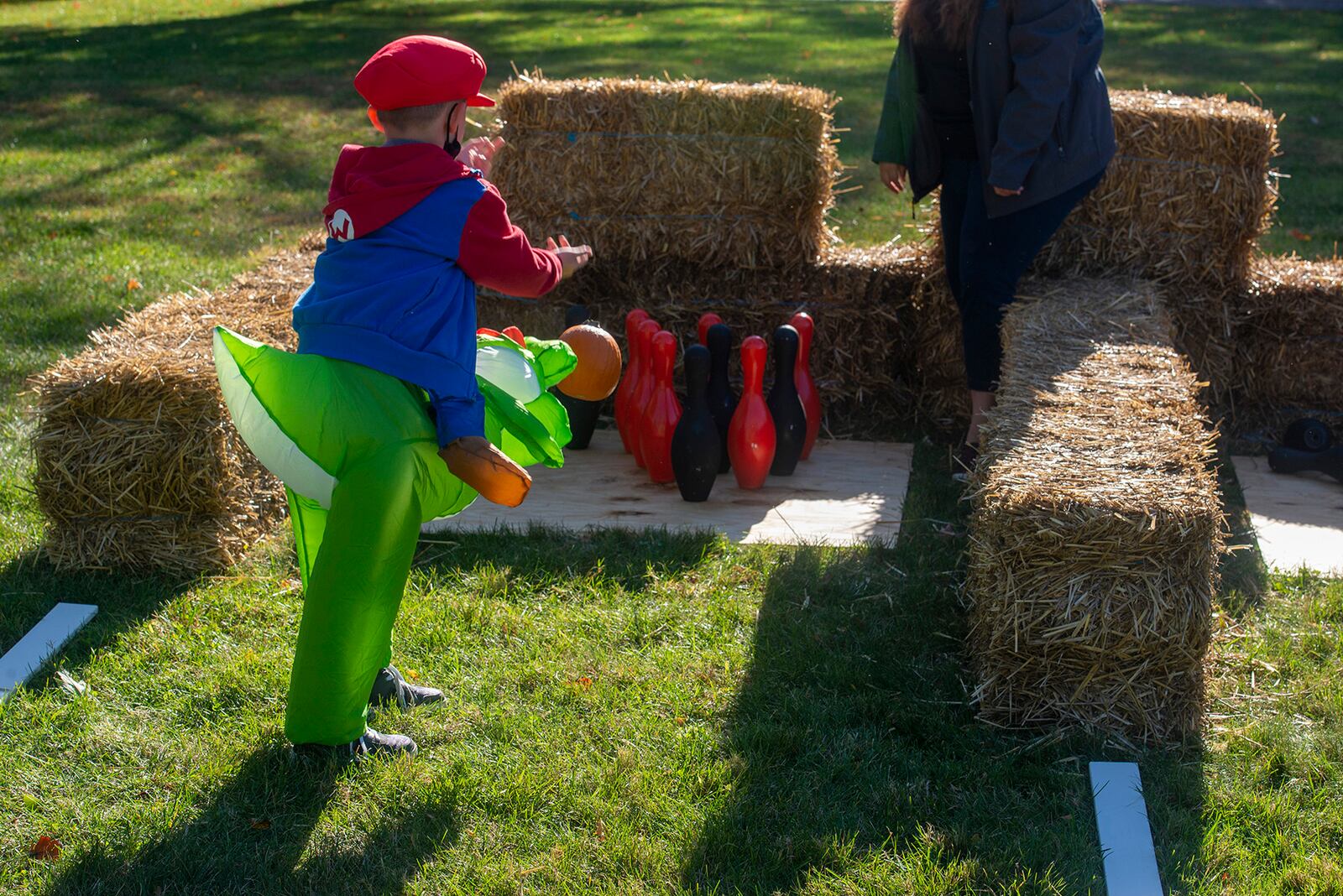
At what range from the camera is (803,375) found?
17.3 ft

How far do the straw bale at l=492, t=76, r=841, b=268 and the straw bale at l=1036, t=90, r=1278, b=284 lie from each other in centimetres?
117

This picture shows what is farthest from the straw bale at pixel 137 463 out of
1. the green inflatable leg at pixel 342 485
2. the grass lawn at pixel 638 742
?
the green inflatable leg at pixel 342 485

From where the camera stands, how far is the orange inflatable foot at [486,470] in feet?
9.48

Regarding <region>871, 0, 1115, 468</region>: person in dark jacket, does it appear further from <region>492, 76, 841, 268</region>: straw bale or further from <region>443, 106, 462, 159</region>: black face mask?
<region>443, 106, 462, 159</region>: black face mask

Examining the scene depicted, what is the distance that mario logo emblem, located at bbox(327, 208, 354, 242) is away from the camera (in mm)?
2928

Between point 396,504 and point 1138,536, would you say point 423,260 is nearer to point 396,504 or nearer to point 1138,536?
point 396,504

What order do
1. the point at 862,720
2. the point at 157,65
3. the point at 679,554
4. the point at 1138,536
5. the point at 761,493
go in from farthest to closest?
the point at 157,65 < the point at 761,493 < the point at 679,554 < the point at 862,720 < the point at 1138,536

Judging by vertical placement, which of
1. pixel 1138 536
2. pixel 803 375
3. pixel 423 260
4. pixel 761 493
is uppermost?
pixel 423 260

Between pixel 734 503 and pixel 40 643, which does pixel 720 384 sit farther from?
pixel 40 643

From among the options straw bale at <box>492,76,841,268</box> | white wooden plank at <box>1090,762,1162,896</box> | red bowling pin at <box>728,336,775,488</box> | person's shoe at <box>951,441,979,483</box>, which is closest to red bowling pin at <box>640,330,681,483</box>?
red bowling pin at <box>728,336,775,488</box>

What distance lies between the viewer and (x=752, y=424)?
4859 mm

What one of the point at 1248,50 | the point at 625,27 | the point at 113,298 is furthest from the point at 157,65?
the point at 1248,50

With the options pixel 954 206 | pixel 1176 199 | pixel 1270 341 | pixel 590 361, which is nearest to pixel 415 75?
pixel 590 361

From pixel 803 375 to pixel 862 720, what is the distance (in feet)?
6.99
